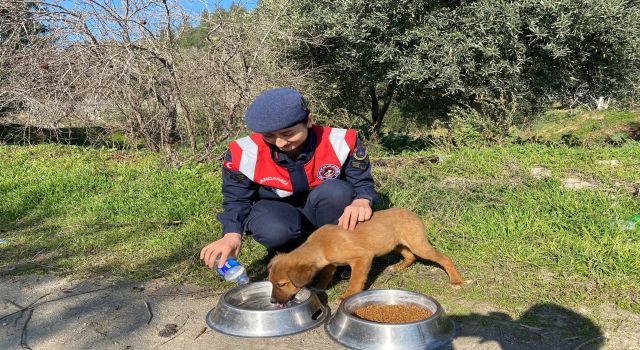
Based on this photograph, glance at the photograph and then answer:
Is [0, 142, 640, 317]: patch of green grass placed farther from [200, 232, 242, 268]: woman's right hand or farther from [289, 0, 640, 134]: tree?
[289, 0, 640, 134]: tree

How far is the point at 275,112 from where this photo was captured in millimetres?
2887

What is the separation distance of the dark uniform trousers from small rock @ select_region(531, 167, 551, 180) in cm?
308

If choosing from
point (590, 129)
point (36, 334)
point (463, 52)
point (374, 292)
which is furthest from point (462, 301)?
point (590, 129)

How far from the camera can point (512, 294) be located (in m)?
3.13

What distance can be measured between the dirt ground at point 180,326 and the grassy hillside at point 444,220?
220 mm

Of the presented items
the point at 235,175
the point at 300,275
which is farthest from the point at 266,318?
the point at 235,175

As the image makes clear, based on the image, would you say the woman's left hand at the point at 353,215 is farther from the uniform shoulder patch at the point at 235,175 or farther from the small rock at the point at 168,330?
the small rock at the point at 168,330

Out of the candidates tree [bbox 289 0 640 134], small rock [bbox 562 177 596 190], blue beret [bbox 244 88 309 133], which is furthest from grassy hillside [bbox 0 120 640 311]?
tree [bbox 289 0 640 134]

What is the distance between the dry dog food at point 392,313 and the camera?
2743mm

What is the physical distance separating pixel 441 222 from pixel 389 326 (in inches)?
86.6

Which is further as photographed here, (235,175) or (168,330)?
(235,175)

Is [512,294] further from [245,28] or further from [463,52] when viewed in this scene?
[245,28]

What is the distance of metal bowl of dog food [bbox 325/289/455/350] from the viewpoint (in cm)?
240

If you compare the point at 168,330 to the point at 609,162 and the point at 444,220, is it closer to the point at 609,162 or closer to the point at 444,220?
the point at 444,220
